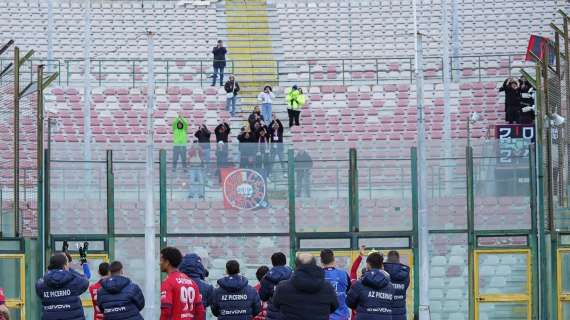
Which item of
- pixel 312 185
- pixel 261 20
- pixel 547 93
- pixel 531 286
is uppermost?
pixel 261 20

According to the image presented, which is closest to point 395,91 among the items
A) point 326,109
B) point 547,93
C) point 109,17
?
point 326,109

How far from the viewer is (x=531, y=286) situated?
2219 centimetres

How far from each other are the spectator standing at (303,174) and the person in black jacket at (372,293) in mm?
5755

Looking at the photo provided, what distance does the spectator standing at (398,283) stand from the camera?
17.5 m

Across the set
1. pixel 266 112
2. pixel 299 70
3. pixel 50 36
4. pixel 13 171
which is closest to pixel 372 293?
pixel 13 171

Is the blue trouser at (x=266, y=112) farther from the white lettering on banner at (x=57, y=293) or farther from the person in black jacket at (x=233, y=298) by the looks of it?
the white lettering on banner at (x=57, y=293)

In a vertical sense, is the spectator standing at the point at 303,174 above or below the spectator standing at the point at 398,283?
above

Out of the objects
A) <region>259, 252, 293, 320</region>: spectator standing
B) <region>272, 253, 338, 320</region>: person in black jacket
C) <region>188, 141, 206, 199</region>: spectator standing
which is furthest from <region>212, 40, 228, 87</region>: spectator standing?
<region>272, 253, 338, 320</region>: person in black jacket

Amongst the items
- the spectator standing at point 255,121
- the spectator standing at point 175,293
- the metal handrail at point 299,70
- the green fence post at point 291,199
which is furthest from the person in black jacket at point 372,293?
the metal handrail at point 299,70

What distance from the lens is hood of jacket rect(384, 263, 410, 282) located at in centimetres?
1794

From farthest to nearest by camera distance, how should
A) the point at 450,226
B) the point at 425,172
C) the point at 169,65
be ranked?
the point at 169,65
the point at 450,226
the point at 425,172

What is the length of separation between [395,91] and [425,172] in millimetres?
18879

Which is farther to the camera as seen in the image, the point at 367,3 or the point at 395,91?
the point at 367,3

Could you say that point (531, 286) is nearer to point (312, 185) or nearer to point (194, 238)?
point (312, 185)
